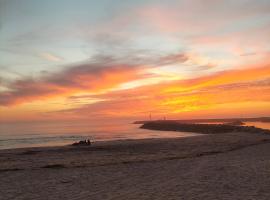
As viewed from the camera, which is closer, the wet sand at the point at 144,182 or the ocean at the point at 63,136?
the wet sand at the point at 144,182

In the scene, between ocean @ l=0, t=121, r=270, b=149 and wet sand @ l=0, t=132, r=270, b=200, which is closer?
wet sand @ l=0, t=132, r=270, b=200

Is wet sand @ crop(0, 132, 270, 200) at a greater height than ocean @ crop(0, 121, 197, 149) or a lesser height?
lesser

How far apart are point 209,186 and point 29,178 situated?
8565 mm

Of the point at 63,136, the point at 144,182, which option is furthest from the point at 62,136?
the point at 144,182

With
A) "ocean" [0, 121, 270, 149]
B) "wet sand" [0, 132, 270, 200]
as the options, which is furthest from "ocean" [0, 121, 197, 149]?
"wet sand" [0, 132, 270, 200]

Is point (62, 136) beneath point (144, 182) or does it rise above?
above

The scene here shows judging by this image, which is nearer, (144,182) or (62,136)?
(144,182)

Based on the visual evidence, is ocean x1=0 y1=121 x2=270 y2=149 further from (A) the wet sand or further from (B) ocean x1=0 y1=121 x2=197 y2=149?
(A) the wet sand

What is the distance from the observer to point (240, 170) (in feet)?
51.3

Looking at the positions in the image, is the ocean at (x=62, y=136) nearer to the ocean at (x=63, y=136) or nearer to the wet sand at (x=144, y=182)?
the ocean at (x=63, y=136)

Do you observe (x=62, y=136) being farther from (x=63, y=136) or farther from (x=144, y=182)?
(x=144, y=182)

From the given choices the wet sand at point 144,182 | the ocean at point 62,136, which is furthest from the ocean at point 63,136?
the wet sand at point 144,182

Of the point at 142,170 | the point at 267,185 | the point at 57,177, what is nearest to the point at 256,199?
→ the point at 267,185

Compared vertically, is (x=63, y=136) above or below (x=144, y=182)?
above
